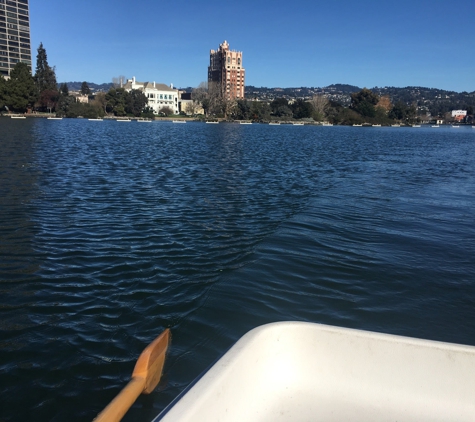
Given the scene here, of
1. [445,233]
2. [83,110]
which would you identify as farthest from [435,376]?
[83,110]

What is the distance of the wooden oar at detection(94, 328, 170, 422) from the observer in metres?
2.88

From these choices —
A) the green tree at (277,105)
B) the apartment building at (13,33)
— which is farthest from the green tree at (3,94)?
the green tree at (277,105)

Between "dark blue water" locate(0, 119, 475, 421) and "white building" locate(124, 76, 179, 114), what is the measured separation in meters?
151

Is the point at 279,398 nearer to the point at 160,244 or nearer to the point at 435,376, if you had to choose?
the point at 435,376

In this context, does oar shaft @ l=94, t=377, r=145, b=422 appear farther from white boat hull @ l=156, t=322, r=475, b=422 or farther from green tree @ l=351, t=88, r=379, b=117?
green tree @ l=351, t=88, r=379, b=117

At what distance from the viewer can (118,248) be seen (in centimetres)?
839

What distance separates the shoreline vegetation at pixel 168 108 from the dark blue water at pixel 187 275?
98027 millimetres

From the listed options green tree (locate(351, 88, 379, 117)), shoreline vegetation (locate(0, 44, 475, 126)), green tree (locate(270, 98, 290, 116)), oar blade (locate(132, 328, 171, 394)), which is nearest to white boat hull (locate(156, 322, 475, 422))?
oar blade (locate(132, 328, 171, 394))

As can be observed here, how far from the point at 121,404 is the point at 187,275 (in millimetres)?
4181

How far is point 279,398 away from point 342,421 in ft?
1.54

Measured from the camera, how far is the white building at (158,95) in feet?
521

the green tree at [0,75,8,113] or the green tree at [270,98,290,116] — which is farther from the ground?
the green tree at [270,98,290,116]

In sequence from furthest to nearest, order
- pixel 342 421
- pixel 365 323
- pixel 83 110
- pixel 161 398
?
1. pixel 83 110
2. pixel 365 323
3. pixel 161 398
4. pixel 342 421

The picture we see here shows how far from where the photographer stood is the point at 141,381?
3482mm
